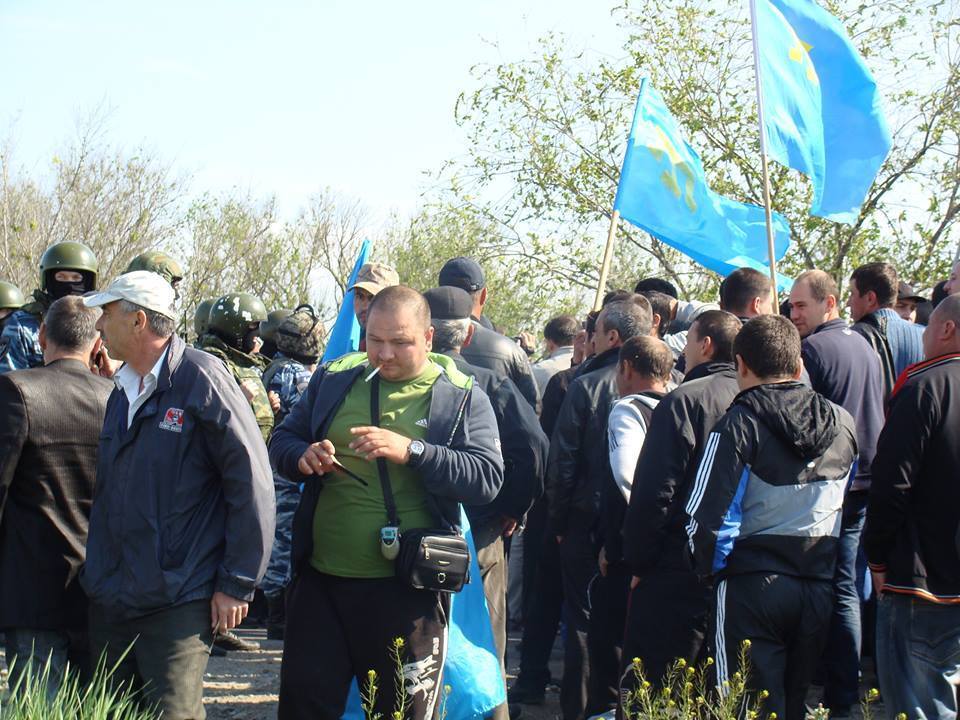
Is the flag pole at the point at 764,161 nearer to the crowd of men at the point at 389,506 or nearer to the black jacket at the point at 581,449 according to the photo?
the black jacket at the point at 581,449

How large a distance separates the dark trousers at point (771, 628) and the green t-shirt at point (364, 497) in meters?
1.19

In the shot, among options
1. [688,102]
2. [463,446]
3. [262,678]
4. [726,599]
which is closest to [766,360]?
[726,599]

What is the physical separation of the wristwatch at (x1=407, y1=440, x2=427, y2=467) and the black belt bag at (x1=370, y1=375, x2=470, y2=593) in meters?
0.18

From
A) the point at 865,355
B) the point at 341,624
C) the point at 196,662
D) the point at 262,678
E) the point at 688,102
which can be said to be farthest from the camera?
the point at 688,102

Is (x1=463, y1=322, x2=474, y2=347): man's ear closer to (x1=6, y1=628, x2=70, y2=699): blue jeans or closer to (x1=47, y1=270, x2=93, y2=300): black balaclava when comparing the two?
(x1=6, y1=628, x2=70, y2=699): blue jeans

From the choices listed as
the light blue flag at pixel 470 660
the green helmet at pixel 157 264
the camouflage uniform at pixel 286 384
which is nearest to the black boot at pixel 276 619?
the camouflage uniform at pixel 286 384

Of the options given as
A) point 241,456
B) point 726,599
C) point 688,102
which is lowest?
point 726,599

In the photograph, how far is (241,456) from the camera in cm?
413

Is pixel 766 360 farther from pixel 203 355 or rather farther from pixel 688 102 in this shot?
pixel 688 102

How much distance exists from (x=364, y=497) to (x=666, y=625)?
142cm

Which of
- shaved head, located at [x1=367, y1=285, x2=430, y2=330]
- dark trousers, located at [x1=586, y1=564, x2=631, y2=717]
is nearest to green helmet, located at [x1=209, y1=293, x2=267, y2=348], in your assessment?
dark trousers, located at [x1=586, y1=564, x2=631, y2=717]

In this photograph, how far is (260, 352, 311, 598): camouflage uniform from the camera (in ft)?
24.3

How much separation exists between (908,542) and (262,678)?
405cm

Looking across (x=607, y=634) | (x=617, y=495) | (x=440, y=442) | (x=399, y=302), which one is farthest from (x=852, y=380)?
(x=399, y=302)
